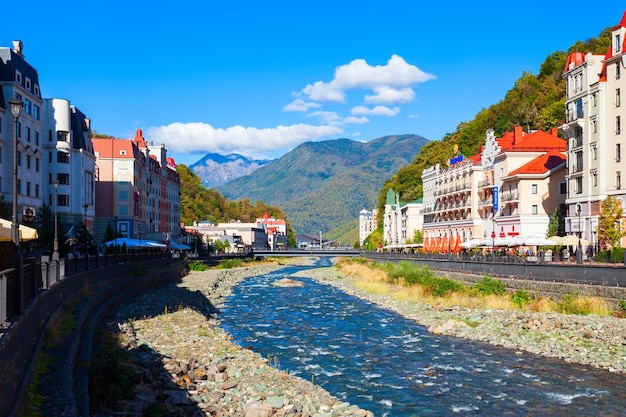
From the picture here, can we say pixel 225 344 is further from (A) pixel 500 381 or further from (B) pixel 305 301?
(B) pixel 305 301

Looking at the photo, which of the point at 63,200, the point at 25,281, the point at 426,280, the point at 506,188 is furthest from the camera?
the point at 506,188

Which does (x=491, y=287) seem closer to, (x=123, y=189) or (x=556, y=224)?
(x=556, y=224)

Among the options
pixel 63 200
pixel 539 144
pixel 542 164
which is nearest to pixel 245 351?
pixel 63 200

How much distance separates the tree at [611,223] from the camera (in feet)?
168

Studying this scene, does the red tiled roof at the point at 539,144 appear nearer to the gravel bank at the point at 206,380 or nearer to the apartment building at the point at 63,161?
the apartment building at the point at 63,161

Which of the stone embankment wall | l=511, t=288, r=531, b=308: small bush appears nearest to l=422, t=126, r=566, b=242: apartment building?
l=511, t=288, r=531, b=308: small bush

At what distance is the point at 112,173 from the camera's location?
97.0 metres

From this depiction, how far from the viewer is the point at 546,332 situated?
3153 centimetres

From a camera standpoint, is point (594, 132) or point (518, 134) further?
point (518, 134)

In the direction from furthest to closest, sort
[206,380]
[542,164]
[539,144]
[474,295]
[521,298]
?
[539,144], [542,164], [474,295], [521,298], [206,380]

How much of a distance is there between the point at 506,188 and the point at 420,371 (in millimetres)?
59854

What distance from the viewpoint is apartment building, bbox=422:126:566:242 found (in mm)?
75000

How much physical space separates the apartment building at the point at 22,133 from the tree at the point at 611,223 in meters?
48.0

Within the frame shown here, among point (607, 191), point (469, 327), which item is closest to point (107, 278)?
point (469, 327)
